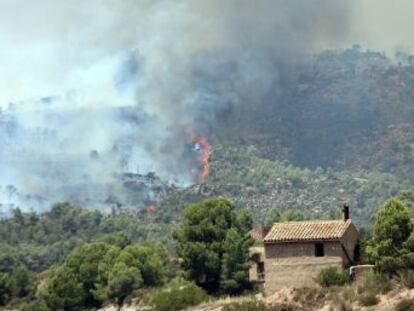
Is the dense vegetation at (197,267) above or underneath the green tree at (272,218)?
underneath

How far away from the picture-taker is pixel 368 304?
2665 inches

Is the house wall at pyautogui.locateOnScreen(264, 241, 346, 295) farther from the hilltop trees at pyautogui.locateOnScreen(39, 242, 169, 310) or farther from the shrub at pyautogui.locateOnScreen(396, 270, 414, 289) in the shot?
the hilltop trees at pyautogui.locateOnScreen(39, 242, 169, 310)

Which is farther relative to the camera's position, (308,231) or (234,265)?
(234,265)

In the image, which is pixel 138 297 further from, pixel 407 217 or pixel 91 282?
pixel 407 217

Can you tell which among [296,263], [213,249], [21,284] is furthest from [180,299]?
[21,284]

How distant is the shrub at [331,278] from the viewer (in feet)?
250

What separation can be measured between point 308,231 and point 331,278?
7603 millimetres

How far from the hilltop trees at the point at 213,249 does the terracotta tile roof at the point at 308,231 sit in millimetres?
7341

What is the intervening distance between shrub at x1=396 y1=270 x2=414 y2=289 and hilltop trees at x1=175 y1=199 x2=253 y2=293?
2175 cm

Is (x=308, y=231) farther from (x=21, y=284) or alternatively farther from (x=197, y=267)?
(x=21, y=284)

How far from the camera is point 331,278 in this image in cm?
7631

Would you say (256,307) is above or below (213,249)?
below

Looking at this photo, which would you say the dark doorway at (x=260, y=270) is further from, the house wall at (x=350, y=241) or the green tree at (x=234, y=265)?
the house wall at (x=350, y=241)

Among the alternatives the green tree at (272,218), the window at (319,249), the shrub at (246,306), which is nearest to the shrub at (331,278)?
the window at (319,249)
